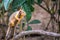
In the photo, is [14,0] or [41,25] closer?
[14,0]

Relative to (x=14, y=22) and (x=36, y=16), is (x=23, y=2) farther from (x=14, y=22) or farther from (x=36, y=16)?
(x=36, y=16)

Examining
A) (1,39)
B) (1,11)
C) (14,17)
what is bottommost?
(1,39)

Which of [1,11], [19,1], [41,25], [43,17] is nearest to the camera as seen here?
[19,1]

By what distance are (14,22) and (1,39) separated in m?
1.39

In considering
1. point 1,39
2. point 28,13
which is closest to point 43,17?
point 1,39

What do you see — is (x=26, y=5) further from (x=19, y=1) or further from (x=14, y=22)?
(x=14, y=22)

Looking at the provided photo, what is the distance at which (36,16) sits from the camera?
9.73 feet

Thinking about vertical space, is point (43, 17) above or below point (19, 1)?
below

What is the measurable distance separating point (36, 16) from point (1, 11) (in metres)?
1.24

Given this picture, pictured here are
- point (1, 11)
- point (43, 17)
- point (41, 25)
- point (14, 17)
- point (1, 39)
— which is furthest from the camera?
point (43, 17)

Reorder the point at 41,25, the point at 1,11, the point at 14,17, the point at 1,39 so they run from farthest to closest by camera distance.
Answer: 1. the point at 41,25
2. the point at 1,39
3. the point at 1,11
4. the point at 14,17

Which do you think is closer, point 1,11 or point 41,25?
point 1,11

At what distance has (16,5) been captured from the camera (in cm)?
100

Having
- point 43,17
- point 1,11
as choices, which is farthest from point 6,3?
point 43,17
